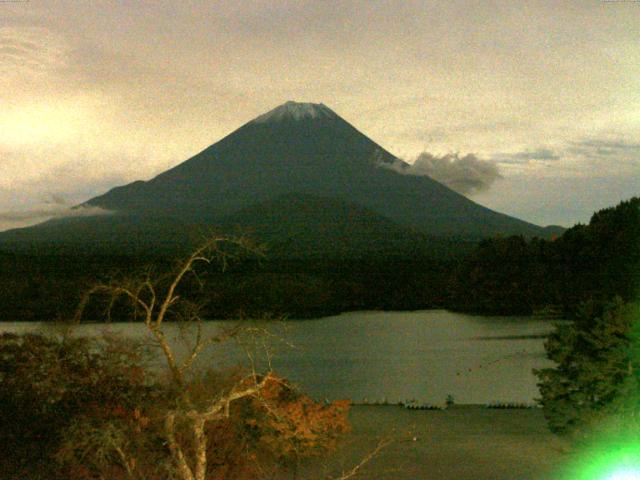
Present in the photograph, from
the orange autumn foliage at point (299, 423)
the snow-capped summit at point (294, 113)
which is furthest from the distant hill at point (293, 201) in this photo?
Result: the orange autumn foliage at point (299, 423)

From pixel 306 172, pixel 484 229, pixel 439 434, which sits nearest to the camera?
pixel 439 434

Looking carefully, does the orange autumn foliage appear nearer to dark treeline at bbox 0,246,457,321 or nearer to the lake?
the lake

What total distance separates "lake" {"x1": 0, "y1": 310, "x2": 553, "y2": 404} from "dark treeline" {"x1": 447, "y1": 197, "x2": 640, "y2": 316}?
6.04ft

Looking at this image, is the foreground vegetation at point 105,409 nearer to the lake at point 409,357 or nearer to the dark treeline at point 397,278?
the lake at point 409,357

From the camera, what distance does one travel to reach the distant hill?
180 ft

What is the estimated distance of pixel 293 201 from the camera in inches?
2430

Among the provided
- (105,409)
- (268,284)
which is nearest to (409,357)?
(268,284)

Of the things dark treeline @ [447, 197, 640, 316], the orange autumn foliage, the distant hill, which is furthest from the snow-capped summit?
the orange autumn foliage

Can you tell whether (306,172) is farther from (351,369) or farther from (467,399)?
(467,399)

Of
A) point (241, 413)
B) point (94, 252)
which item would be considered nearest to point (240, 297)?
point (94, 252)

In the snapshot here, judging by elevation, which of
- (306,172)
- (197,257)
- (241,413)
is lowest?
(241,413)

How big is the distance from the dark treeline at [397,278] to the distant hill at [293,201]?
5517 mm

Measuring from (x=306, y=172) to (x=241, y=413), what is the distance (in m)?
61.3

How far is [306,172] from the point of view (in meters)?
69.2
